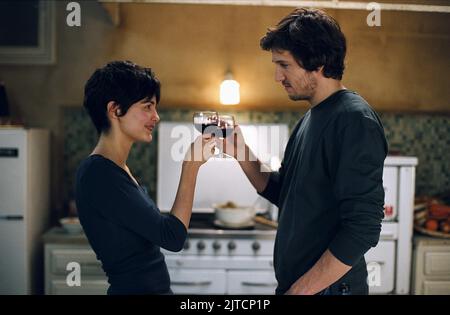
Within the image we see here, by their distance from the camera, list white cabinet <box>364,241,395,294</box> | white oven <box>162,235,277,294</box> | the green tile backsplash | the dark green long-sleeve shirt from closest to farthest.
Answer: the dark green long-sleeve shirt, white oven <box>162,235,277,294</box>, white cabinet <box>364,241,395,294</box>, the green tile backsplash

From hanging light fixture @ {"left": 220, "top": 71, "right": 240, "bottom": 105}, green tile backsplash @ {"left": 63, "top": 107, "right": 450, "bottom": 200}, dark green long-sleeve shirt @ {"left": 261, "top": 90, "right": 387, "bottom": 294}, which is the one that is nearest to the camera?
dark green long-sleeve shirt @ {"left": 261, "top": 90, "right": 387, "bottom": 294}

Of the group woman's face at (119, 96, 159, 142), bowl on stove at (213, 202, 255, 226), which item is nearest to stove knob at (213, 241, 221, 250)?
bowl on stove at (213, 202, 255, 226)

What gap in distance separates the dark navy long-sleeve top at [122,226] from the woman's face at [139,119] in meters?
0.12

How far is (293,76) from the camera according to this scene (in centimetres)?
127

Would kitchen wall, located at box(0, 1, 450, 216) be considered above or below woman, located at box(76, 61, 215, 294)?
above

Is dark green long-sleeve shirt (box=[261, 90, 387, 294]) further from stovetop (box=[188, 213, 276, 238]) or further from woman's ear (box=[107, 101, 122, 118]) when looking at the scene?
stovetop (box=[188, 213, 276, 238])

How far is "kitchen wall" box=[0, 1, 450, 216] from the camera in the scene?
3.06 metres

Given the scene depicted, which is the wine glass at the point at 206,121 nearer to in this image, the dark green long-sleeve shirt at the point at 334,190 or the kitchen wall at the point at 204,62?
the dark green long-sleeve shirt at the point at 334,190

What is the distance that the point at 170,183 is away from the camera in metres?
3.04

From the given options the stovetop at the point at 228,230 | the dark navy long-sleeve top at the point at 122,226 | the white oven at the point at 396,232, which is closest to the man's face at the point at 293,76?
the dark navy long-sleeve top at the point at 122,226

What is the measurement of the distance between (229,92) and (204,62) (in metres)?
0.29

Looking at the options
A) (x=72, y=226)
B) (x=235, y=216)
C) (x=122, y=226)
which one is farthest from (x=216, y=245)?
(x=122, y=226)

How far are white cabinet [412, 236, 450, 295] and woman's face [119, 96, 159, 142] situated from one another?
6.51 ft

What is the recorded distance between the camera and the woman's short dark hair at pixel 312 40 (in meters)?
1.22
